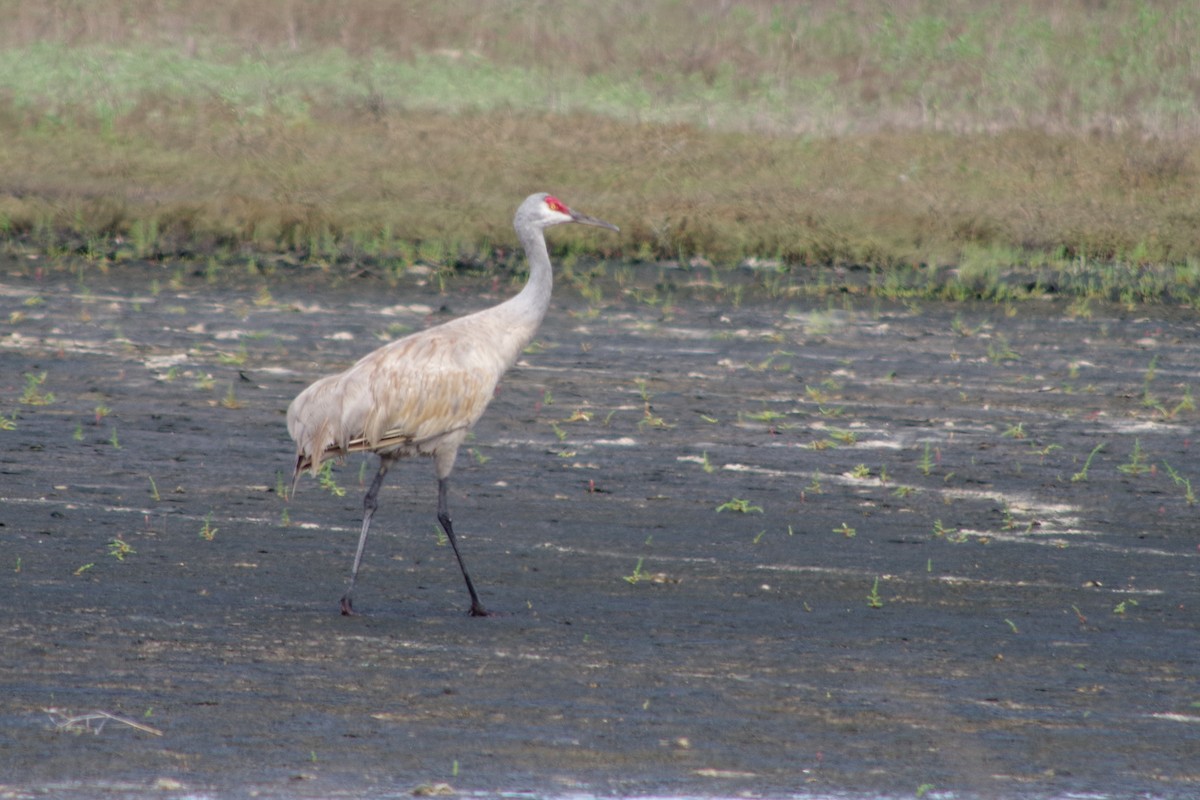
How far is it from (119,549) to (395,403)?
145 centimetres

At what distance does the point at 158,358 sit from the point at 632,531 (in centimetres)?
562

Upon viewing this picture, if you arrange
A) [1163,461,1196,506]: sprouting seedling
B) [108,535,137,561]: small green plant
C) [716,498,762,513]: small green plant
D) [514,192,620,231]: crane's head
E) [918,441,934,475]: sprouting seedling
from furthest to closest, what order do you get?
1. [918,441,934,475]: sprouting seedling
2. [1163,461,1196,506]: sprouting seedling
3. [716,498,762,513]: small green plant
4. [514,192,620,231]: crane's head
5. [108,535,137,561]: small green plant

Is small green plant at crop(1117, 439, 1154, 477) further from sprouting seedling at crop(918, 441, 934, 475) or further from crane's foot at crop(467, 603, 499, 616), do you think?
crane's foot at crop(467, 603, 499, 616)

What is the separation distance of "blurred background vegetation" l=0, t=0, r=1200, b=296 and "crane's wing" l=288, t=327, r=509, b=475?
34.4ft

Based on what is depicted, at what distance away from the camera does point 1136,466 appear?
10359mm

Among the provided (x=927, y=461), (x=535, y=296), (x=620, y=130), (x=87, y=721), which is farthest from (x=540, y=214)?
(x=620, y=130)

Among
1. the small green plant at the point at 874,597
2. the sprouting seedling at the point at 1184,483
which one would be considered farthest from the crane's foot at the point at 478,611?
the sprouting seedling at the point at 1184,483

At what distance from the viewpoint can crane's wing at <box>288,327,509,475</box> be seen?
7.48 meters

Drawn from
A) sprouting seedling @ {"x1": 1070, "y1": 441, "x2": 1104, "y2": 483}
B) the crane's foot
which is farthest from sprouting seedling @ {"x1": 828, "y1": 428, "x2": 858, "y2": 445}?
the crane's foot

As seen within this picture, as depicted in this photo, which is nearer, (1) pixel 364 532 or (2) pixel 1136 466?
(1) pixel 364 532

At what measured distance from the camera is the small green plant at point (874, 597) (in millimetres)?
7445

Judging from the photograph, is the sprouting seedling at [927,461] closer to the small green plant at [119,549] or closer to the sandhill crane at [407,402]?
the sandhill crane at [407,402]

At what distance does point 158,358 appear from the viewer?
42.7ft

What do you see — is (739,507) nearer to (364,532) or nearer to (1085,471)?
(1085,471)
